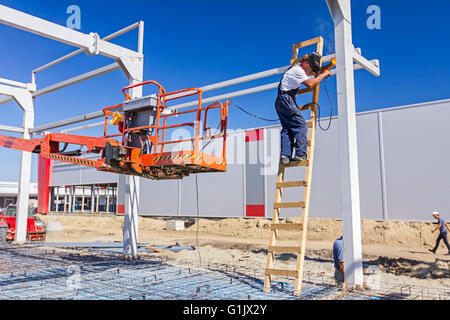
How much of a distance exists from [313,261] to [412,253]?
519 centimetres

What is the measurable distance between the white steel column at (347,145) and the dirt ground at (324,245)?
293 cm

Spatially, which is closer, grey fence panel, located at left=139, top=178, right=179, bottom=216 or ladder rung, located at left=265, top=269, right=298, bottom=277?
ladder rung, located at left=265, top=269, right=298, bottom=277

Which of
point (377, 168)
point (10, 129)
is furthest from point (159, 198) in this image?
point (10, 129)

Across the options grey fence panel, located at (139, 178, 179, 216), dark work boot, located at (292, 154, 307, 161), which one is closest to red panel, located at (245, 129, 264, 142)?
grey fence panel, located at (139, 178, 179, 216)

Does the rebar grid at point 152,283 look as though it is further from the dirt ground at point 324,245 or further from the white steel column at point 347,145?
the dirt ground at point 324,245

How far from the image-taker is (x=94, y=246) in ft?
37.9

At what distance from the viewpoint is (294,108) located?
5539 millimetres

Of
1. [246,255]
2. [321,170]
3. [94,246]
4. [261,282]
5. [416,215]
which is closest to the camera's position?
[261,282]

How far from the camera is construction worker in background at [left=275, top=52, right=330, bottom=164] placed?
18.1 feet

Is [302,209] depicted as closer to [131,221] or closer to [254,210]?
[131,221]

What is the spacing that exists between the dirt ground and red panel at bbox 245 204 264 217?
1.19 ft

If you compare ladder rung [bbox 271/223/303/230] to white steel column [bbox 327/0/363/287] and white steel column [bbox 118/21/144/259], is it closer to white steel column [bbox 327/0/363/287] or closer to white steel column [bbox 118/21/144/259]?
white steel column [bbox 327/0/363/287]
